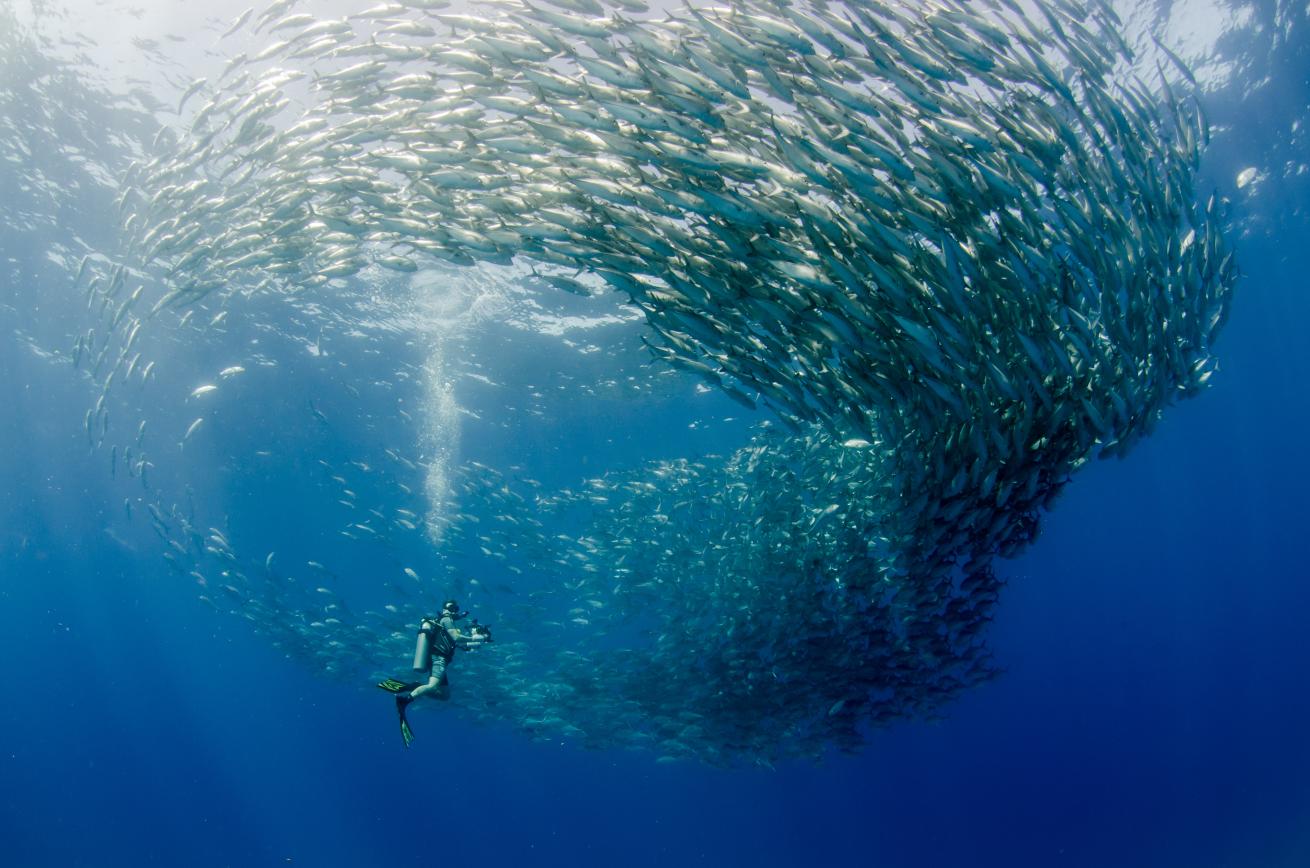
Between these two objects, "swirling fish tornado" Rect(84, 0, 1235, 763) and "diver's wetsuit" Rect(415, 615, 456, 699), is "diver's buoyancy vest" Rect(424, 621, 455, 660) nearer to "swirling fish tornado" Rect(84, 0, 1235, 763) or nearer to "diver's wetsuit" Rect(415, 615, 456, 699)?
"diver's wetsuit" Rect(415, 615, 456, 699)

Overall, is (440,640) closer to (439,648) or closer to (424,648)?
(439,648)

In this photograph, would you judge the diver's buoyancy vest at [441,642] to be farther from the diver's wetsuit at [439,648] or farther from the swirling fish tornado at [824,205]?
the swirling fish tornado at [824,205]

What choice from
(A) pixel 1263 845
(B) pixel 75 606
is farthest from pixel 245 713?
(A) pixel 1263 845

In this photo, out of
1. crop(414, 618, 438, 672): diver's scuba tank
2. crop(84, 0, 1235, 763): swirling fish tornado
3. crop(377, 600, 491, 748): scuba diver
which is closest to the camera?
crop(84, 0, 1235, 763): swirling fish tornado

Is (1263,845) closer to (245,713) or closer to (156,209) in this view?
(156,209)

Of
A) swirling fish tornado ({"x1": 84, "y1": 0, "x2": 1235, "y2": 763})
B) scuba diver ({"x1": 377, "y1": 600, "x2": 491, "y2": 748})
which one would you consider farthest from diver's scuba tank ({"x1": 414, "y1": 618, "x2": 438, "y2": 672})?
swirling fish tornado ({"x1": 84, "y1": 0, "x2": 1235, "y2": 763})

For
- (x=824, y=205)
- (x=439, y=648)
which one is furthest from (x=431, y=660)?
(x=824, y=205)

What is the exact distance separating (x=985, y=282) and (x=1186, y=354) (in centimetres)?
464

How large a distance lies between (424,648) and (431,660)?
0.64 ft

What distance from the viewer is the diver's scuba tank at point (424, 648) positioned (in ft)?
24.5

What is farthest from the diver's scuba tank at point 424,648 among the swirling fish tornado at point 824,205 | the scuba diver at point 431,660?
the swirling fish tornado at point 824,205

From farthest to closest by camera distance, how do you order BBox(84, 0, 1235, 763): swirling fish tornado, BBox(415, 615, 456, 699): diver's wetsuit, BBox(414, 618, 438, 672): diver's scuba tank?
BBox(415, 615, 456, 699): diver's wetsuit, BBox(414, 618, 438, 672): diver's scuba tank, BBox(84, 0, 1235, 763): swirling fish tornado

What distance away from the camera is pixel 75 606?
211 feet

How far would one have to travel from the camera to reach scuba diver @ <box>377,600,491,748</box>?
7312 mm
